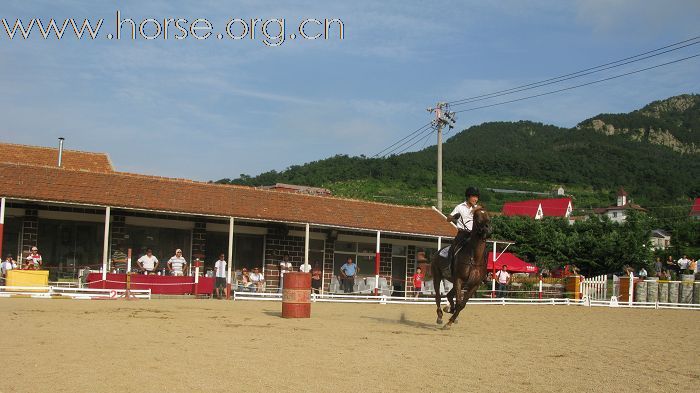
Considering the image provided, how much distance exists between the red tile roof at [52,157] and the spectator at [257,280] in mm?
9006

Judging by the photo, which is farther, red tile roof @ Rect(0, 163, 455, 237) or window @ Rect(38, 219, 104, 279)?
window @ Rect(38, 219, 104, 279)

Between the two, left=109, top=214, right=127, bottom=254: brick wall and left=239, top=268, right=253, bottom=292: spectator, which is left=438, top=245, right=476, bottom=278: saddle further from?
left=109, top=214, right=127, bottom=254: brick wall

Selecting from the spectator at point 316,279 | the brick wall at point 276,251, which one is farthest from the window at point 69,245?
the spectator at point 316,279

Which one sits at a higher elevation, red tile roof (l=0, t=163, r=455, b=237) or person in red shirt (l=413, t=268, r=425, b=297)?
red tile roof (l=0, t=163, r=455, b=237)

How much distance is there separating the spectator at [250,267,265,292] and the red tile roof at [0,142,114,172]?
9.01 meters

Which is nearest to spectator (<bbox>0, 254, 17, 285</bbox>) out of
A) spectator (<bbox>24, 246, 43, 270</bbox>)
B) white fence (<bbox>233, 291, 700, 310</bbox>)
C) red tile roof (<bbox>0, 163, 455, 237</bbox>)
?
spectator (<bbox>24, 246, 43, 270</bbox>)

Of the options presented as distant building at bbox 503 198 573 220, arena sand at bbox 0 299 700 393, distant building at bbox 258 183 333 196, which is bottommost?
arena sand at bbox 0 299 700 393

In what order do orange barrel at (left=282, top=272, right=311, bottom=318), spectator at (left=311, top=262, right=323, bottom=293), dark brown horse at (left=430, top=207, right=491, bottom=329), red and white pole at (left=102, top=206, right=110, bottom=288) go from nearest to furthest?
dark brown horse at (left=430, top=207, right=491, bottom=329), orange barrel at (left=282, top=272, right=311, bottom=318), red and white pole at (left=102, top=206, right=110, bottom=288), spectator at (left=311, top=262, right=323, bottom=293)

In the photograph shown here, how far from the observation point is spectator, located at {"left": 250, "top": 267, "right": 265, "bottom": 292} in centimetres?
2640

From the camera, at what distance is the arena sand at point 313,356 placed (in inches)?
287

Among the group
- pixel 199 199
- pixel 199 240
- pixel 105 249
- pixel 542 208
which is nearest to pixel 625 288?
pixel 199 240

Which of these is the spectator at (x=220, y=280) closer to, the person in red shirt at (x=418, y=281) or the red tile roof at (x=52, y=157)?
the person in red shirt at (x=418, y=281)

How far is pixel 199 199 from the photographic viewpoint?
88.0ft

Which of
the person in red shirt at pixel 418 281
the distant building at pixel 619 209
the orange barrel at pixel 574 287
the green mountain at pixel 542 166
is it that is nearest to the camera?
the orange barrel at pixel 574 287
